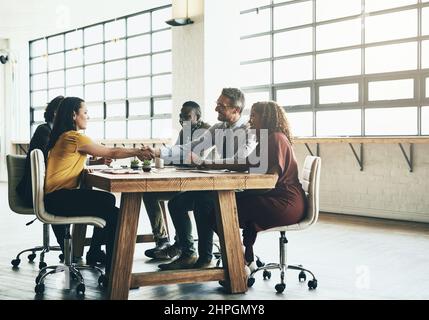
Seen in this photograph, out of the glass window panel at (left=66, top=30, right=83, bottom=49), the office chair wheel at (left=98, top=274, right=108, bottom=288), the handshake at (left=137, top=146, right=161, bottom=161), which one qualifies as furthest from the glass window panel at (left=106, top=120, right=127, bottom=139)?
the office chair wheel at (left=98, top=274, right=108, bottom=288)

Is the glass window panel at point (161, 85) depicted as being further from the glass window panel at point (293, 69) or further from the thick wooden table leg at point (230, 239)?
the thick wooden table leg at point (230, 239)

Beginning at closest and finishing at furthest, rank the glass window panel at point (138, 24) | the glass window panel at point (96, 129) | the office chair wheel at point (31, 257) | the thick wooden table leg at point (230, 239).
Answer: the thick wooden table leg at point (230, 239), the office chair wheel at point (31, 257), the glass window panel at point (138, 24), the glass window panel at point (96, 129)

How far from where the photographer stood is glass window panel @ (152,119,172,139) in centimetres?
970

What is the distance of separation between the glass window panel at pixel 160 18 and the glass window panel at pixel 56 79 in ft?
10.4

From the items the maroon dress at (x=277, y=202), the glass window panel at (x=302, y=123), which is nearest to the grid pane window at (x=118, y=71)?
the glass window panel at (x=302, y=123)

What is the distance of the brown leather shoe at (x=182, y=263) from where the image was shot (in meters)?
3.77

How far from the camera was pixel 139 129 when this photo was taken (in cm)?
1030

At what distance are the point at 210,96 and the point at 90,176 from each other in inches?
175

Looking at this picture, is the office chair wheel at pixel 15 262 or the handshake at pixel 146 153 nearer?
the handshake at pixel 146 153

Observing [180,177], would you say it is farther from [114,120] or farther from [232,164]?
[114,120]

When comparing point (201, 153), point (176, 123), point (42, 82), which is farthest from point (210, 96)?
point (42, 82)

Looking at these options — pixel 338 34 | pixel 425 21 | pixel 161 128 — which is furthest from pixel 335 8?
pixel 161 128

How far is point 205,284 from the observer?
139 inches

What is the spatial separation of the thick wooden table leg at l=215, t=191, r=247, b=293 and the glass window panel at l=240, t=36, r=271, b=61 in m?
5.00
